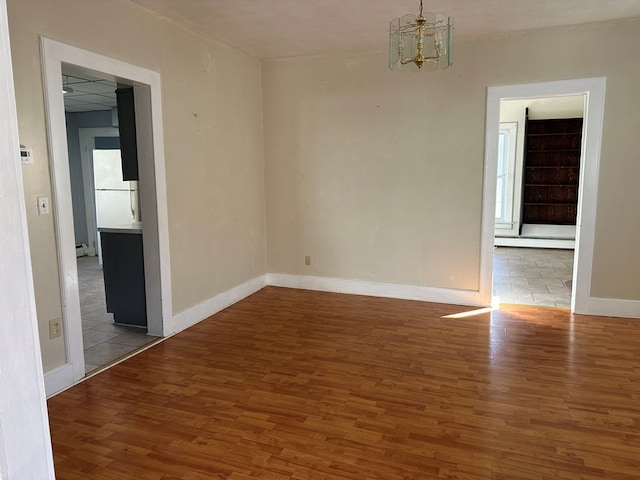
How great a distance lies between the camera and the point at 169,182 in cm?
376

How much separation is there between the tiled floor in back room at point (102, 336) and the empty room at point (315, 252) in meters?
0.04

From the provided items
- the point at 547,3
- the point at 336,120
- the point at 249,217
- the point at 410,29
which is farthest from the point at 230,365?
the point at 547,3

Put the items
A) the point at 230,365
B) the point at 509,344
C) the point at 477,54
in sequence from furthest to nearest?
the point at 477,54 → the point at 509,344 → the point at 230,365

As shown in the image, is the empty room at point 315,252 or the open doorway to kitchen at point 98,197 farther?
the open doorway to kitchen at point 98,197

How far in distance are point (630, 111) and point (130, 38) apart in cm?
426

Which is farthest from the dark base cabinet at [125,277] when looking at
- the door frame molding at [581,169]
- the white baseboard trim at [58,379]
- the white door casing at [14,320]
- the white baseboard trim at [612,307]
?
the white baseboard trim at [612,307]

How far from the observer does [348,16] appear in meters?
3.63

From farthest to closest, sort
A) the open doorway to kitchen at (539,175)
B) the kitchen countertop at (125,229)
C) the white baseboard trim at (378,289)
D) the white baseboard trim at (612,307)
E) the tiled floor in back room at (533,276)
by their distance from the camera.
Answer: the open doorway to kitchen at (539,175) → the tiled floor in back room at (533,276) → the white baseboard trim at (378,289) → the white baseboard trim at (612,307) → the kitchen countertop at (125,229)

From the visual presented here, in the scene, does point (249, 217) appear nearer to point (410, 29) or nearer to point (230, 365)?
point (230, 365)

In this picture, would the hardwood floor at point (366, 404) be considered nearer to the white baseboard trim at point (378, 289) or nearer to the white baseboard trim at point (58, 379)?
the white baseboard trim at point (58, 379)

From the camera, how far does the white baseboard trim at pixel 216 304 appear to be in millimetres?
3980

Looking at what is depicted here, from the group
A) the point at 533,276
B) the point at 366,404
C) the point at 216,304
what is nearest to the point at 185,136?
the point at 216,304

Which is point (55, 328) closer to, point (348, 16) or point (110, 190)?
point (348, 16)

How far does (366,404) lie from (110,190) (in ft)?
19.2
